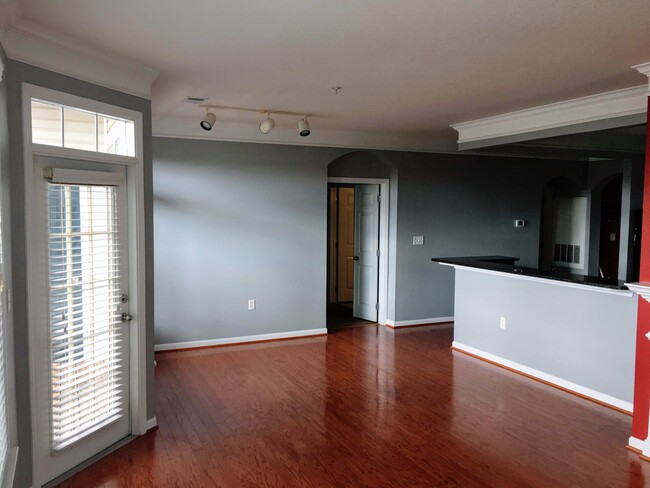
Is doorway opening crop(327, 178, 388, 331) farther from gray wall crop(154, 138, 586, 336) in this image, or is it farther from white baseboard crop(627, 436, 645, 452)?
white baseboard crop(627, 436, 645, 452)

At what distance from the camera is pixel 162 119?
532cm

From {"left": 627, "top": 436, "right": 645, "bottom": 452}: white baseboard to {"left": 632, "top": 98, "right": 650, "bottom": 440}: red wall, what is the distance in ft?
0.08

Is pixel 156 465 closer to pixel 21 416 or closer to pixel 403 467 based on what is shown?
pixel 21 416

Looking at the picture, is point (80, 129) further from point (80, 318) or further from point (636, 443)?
point (636, 443)

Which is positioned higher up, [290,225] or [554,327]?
[290,225]

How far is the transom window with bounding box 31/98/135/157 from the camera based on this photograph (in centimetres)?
279

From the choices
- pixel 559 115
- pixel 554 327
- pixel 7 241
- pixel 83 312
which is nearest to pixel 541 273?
pixel 554 327

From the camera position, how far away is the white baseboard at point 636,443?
333 cm

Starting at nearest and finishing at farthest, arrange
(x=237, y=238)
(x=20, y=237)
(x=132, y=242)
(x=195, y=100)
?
(x=20, y=237)
(x=132, y=242)
(x=195, y=100)
(x=237, y=238)

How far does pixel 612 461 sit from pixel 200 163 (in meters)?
4.55

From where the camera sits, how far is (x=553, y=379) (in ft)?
15.2

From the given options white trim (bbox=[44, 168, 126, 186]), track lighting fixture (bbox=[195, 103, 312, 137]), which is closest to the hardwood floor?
white trim (bbox=[44, 168, 126, 186])

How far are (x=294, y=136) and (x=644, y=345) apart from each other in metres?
4.10

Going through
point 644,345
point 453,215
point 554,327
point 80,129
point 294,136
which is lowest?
point 554,327
